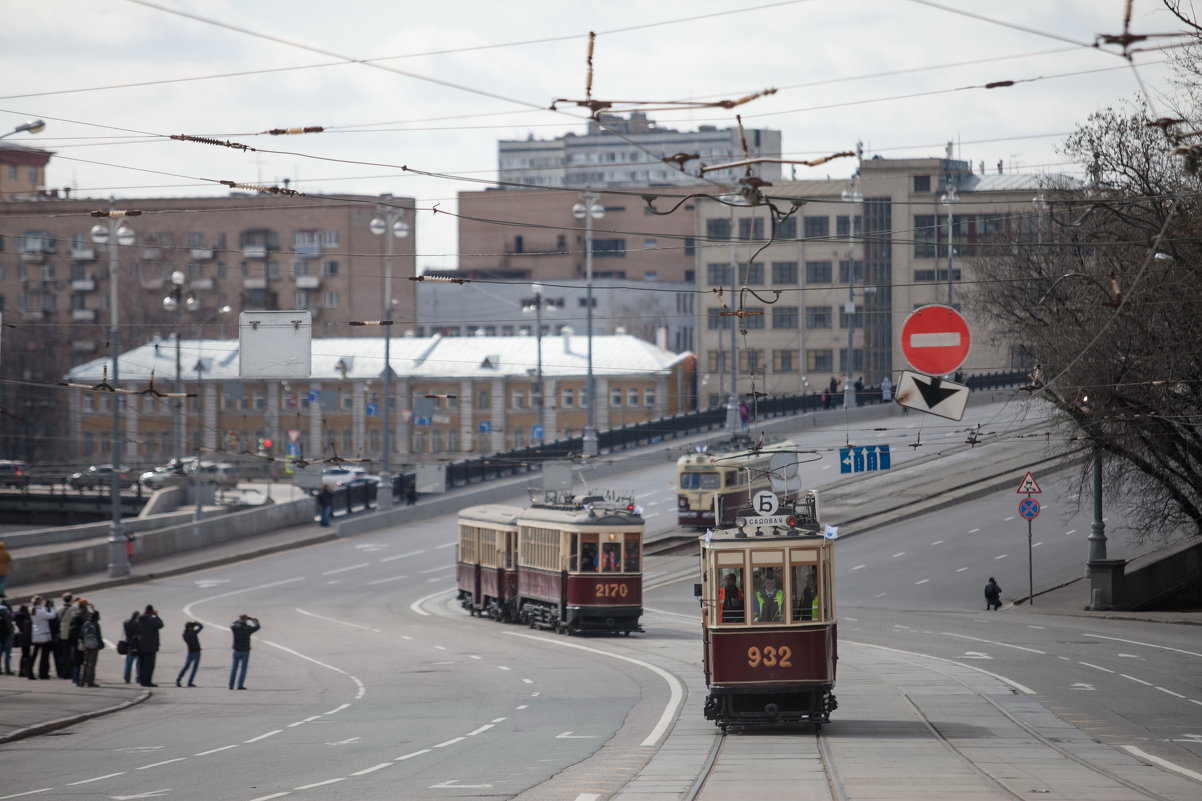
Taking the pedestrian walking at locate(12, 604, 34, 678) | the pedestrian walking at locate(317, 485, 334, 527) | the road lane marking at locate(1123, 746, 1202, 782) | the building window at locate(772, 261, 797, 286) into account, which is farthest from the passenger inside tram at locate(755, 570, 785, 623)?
the building window at locate(772, 261, 797, 286)

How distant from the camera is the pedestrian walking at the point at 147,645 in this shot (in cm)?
2769

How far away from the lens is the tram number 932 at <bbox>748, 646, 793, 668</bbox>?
1903cm

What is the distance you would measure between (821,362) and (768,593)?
8746cm

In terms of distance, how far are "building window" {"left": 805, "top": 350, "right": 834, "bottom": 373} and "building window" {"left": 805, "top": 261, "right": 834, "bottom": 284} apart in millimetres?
4818

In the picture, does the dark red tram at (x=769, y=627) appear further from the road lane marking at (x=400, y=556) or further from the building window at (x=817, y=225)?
the building window at (x=817, y=225)

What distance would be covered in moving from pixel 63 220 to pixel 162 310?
11.2 metres

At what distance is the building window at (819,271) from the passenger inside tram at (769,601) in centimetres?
8544

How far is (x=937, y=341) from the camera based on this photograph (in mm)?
20922

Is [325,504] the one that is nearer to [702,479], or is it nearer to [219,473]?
[702,479]

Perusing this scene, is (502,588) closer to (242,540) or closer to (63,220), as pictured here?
(242,540)

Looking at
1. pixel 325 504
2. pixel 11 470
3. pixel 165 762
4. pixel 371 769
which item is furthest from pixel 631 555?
pixel 11 470

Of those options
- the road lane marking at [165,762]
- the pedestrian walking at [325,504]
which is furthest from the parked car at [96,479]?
the road lane marking at [165,762]


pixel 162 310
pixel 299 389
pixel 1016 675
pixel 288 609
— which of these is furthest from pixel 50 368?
pixel 1016 675

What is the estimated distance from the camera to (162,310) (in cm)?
11700
